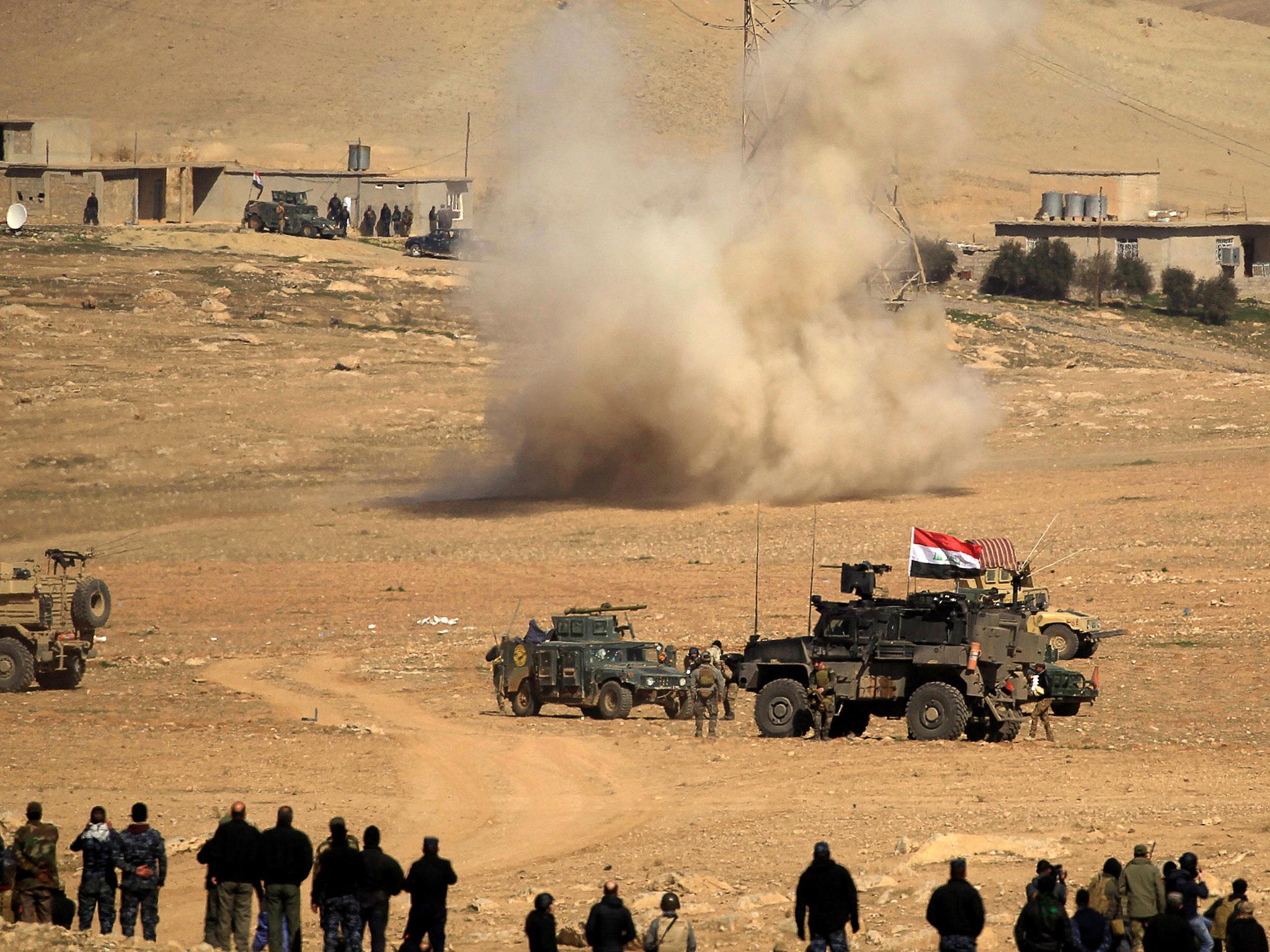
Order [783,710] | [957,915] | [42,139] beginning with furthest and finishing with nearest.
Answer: [42,139] < [783,710] < [957,915]

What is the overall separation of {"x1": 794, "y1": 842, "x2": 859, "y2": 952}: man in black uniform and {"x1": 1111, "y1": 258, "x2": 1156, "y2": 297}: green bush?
2127 inches

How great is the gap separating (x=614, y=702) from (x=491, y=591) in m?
8.70

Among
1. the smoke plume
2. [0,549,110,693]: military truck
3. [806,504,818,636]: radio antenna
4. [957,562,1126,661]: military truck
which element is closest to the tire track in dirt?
[0,549,110,693]: military truck

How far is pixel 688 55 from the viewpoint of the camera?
3989 inches

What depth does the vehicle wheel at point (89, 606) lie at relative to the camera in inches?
927

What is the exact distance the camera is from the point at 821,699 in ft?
63.6

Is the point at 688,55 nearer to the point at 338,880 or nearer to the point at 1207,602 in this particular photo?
the point at 1207,602

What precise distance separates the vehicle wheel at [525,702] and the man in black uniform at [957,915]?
12.4 meters

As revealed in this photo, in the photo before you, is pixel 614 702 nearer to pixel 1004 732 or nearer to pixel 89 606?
pixel 1004 732

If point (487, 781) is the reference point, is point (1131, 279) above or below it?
above

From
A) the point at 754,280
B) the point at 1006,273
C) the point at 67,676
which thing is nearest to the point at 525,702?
the point at 67,676

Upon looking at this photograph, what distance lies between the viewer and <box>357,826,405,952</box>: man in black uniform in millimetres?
10609

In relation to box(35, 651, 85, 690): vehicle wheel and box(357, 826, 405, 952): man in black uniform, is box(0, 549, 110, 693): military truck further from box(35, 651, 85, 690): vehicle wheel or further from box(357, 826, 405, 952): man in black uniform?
box(357, 826, 405, 952): man in black uniform

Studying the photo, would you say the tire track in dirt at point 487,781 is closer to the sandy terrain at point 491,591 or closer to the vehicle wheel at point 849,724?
the sandy terrain at point 491,591
